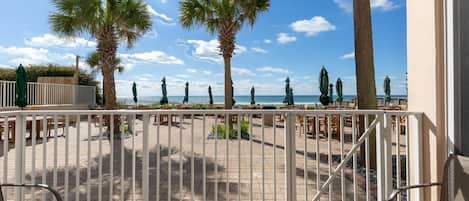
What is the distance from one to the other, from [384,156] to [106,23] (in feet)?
28.9

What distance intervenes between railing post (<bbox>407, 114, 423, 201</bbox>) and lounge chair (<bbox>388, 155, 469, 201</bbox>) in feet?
1.65

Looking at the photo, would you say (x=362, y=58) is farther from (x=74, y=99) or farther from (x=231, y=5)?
(x=74, y=99)

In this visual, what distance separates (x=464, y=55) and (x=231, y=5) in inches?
317

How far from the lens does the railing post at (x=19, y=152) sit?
2.35 metres

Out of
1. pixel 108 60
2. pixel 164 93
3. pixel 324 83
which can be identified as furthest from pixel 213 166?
pixel 164 93

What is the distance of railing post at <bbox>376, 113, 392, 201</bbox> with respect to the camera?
248cm

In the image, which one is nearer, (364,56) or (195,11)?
(364,56)

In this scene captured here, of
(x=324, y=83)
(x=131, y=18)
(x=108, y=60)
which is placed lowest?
(x=324, y=83)

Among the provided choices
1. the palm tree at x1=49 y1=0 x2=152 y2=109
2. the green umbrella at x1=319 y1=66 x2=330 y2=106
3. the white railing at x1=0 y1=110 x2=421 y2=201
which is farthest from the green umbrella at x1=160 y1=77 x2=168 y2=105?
the green umbrella at x1=319 y1=66 x2=330 y2=106

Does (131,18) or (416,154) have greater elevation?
(131,18)

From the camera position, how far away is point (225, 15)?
9.41 metres

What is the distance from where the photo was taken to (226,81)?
9.14m

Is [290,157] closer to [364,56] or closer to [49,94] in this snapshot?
[364,56]

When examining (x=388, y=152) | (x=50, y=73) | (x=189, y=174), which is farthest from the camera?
(x=50, y=73)
